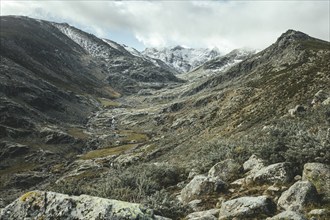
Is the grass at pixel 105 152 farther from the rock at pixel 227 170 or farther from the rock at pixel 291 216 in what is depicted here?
the rock at pixel 291 216

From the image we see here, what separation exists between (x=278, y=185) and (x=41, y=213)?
8.97m

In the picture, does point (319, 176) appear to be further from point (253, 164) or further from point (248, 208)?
point (253, 164)

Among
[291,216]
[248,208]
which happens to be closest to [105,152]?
[248,208]

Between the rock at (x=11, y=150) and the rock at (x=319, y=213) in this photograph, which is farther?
the rock at (x=11, y=150)

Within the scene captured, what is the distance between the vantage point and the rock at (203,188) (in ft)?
53.8

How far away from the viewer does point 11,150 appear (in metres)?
148

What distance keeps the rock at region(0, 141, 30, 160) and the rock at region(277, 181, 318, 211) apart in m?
147

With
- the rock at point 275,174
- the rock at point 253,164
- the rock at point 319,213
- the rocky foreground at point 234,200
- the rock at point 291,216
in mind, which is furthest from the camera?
the rock at point 253,164

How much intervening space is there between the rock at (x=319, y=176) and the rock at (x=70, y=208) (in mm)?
6478

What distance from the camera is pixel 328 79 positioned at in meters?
68.6

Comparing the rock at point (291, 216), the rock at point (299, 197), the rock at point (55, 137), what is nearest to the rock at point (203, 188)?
the rock at point (299, 197)

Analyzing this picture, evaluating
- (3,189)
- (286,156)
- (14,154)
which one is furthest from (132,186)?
(14,154)

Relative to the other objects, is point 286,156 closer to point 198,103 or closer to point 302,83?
point 302,83

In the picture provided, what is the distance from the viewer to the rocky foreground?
Answer: 10617 mm
